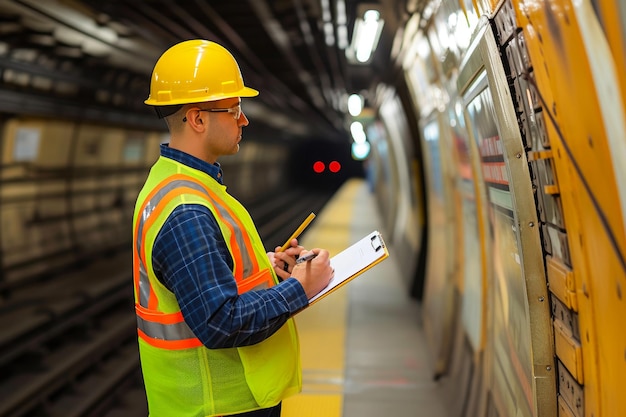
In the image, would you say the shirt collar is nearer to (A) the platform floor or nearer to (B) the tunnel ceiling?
(A) the platform floor

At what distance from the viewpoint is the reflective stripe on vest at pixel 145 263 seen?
7.24 ft

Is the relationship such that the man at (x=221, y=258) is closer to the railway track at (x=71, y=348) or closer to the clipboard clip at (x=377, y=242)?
the clipboard clip at (x=377, y=242)

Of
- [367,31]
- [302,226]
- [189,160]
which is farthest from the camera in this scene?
[367,31]

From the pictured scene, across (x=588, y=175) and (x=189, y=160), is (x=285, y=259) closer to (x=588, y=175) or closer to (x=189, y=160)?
(x=189, y=160)

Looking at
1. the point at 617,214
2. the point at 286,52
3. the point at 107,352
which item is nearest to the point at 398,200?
the point at 286,52

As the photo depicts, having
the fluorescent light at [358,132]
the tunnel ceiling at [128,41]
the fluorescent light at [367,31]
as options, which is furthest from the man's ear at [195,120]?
the fluorescent light at [358,132]

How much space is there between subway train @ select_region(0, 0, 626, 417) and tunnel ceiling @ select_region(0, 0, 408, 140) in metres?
0.04

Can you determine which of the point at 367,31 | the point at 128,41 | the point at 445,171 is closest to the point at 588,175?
the point at 445,171

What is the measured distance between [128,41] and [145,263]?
7.25m

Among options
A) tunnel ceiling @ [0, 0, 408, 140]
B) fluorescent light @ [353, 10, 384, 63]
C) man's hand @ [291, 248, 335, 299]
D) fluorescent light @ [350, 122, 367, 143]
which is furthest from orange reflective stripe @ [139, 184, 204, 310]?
fluorescent light @ [350, 122, 367, 143]

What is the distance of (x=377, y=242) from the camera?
7.91 feet

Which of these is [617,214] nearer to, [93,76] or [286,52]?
[93,76]

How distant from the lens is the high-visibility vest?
2.23m

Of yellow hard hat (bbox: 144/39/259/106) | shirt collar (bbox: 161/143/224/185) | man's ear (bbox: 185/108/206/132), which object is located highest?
yellow hard hat (bbox: 144/39/259/106)
